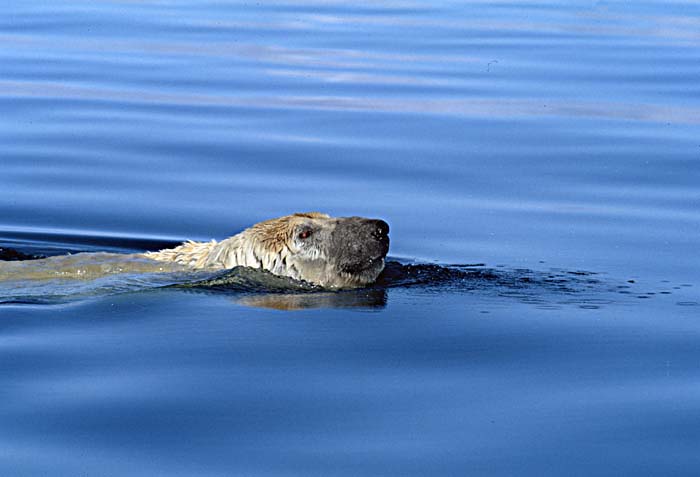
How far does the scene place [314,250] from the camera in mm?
10609

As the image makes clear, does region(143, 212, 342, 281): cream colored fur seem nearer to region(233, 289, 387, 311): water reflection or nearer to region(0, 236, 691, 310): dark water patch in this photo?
region(0, 236, 691, 310): dark water patch

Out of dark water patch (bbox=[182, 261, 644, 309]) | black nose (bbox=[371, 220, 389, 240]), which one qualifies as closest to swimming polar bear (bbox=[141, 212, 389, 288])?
black nose (bbox=[371, 220, 389, 240])

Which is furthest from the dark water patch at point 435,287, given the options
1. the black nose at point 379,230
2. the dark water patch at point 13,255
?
A: the dark water patch at point 13,255

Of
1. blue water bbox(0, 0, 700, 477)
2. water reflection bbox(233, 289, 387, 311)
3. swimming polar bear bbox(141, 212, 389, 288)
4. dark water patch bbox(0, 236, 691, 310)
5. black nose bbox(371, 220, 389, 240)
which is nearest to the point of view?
blue water bbox(0, 0, 700, 477)

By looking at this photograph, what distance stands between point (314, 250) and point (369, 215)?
Result: 2392 mm

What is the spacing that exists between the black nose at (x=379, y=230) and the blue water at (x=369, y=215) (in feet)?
1.34

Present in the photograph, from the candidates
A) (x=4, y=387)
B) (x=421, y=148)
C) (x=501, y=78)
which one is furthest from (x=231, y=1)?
(x=4, y=387)

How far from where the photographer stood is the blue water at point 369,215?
6938 mm

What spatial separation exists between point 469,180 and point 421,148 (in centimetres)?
160

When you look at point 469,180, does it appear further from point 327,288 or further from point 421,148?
point 327,288

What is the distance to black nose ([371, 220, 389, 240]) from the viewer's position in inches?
408

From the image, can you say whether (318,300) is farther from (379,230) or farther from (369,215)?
(369,215)

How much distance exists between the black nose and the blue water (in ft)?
1.34

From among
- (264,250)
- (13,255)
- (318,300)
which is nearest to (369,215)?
(264,250)
